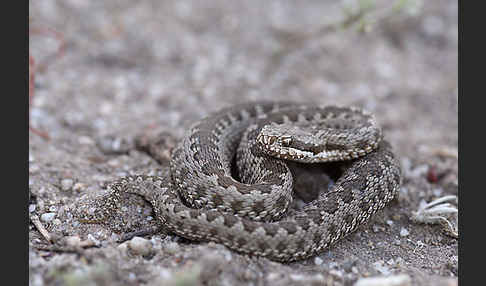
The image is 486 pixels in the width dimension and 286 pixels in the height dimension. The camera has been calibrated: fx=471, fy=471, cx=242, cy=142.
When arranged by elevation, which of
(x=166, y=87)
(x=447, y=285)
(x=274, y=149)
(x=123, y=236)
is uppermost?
(x=166, y=87)

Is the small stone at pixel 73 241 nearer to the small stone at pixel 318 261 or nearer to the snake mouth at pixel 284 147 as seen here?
the snake mouth at pixel 284 147

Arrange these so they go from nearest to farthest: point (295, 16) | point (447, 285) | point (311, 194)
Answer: point (447, 285), point (311, 194), point (295, 16)

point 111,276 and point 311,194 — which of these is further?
point 311,194

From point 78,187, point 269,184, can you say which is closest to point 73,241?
point 78,187

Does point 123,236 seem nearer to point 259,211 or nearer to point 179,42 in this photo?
point 259,211

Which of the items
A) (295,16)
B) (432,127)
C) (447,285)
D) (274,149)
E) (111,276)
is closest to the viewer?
(111,276)

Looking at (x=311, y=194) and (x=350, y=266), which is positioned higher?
(x=311, y=194)

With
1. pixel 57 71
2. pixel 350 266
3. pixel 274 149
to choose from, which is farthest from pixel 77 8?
pixel 350 266
